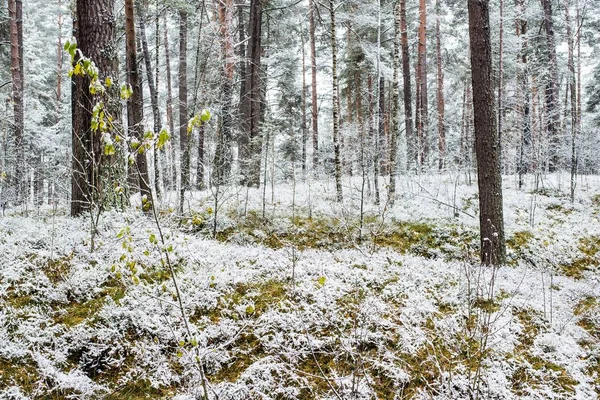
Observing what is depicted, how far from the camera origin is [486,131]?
289 inches

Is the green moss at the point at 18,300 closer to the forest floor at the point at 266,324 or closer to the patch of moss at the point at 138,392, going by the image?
the forest floor at the point at 266,324

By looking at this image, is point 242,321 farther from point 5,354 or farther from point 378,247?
point 378,247

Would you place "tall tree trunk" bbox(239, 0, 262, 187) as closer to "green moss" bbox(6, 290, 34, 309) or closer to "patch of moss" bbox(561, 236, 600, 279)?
"green moss" bbox(6, 290, 34, 309)

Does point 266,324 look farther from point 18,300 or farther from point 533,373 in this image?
point 533,373

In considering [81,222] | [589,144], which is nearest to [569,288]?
[81,222]

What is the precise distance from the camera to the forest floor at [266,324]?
3658mm

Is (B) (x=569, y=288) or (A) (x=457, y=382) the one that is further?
(B) (x=569, y=288)

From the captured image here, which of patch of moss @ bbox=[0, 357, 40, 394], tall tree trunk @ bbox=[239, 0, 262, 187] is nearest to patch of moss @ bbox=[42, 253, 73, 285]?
patch of moss @ bbox=[0, 357, 40, 394]

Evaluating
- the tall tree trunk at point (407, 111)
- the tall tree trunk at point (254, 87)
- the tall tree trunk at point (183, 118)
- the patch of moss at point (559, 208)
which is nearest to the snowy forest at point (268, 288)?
the patch of moss at point (559, 208)

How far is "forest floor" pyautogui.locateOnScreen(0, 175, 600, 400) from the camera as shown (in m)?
3.66

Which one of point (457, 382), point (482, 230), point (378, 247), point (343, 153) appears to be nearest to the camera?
point (457, 382)

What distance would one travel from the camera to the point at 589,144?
16.5 metres

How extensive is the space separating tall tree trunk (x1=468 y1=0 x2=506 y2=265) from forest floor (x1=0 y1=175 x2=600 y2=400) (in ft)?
3.05

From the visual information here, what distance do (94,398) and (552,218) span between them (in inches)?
507
